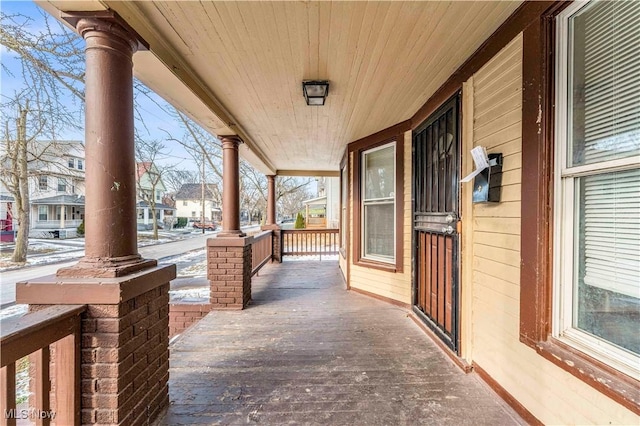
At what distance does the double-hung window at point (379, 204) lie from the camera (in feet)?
12.8

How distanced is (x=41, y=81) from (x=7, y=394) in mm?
4844

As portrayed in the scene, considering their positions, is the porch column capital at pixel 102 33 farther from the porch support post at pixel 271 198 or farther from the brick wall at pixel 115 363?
the porch support post at pixel 271 198

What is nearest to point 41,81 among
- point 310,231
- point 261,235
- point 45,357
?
point 261,235

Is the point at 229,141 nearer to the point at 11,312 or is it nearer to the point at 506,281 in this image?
the point at 506,281

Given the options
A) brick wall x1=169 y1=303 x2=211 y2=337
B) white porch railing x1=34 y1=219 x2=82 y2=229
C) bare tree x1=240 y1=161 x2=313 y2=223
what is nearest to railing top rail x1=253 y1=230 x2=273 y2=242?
brick wall x1=169 y1=303 x2=211 y2=337

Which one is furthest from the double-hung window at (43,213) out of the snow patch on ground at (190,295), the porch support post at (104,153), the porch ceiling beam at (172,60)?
the porch support post at (104,153)

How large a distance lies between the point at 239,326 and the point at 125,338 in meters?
1.73

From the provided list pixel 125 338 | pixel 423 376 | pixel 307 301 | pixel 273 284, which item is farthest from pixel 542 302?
pixel 273 284

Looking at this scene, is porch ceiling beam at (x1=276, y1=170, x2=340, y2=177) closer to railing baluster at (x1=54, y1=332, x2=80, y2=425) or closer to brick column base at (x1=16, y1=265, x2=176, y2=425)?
brick column base at (x1=16, y1=265, x2=176, y2=425)

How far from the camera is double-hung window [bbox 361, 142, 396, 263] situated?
154 inches

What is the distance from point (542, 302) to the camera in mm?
1479

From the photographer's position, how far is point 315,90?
8.15ft

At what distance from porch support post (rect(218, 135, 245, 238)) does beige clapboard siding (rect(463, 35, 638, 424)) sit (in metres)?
2.77

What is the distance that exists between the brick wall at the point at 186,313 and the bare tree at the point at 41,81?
2833 millimetres
